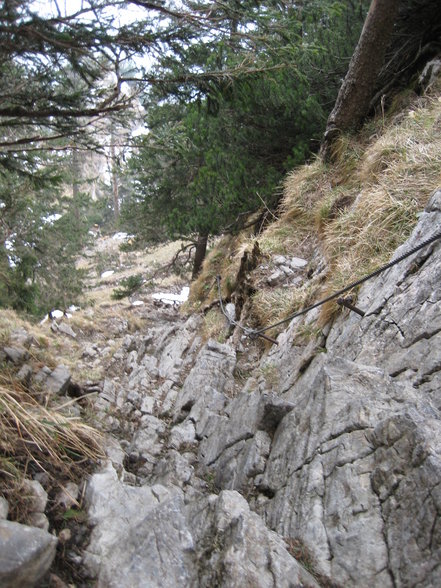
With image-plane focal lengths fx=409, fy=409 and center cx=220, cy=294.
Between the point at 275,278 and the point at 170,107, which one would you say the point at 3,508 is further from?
the point at 170,107

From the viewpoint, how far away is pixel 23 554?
1701 mm

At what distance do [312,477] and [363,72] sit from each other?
655 centimetres

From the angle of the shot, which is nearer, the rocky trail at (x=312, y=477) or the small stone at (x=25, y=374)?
the rocky trail at (x=312, y=477)

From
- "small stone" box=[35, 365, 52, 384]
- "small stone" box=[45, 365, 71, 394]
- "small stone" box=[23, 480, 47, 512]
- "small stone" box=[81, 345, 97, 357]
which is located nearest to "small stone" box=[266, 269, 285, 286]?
"small stone" box=[45, 365, 71, 394]

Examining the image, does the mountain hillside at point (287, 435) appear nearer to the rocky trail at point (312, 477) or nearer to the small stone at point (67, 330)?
the rocky trail at point (312, 477)

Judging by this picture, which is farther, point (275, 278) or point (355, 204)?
point (275, 278)

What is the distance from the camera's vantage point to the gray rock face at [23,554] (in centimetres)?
163

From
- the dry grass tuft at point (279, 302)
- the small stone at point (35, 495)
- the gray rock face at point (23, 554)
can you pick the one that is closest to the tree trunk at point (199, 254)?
the dry grass tuft at point (279, 302)

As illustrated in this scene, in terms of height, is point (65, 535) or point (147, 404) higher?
point (65, 535)

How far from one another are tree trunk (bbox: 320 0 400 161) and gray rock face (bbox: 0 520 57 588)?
284 inches

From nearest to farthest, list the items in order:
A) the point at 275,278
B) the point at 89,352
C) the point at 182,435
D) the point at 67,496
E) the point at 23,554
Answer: the point at 23,554, the point at 67,496, the point at 182,435, the point at 275,278, the point at 89,352

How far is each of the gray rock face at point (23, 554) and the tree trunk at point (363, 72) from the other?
7214 mm

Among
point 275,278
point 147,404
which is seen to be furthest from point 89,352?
point 275,278

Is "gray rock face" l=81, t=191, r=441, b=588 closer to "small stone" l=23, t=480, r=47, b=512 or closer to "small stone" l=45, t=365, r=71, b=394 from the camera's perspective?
"small stone" l=23, t=480, r=47, b=512
